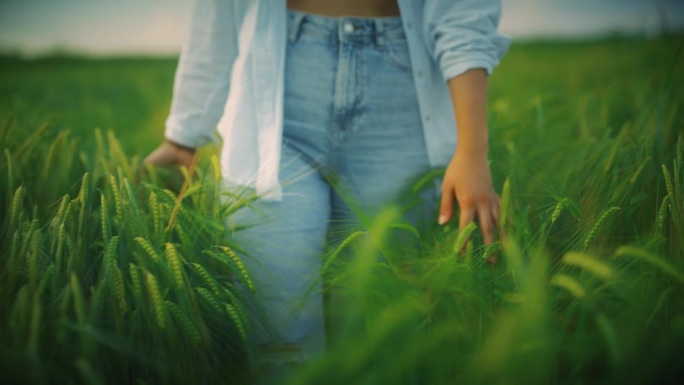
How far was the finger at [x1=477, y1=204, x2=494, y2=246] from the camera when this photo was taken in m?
0.93

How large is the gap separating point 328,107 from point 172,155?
430 mm

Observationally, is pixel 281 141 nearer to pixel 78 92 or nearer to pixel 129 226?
pixel 129 226

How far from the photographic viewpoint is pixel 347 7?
3.35 ft

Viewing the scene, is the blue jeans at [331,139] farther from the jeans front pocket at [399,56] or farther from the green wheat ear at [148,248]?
the green wheat ear at [148,248]

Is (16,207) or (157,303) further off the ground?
(16,207)

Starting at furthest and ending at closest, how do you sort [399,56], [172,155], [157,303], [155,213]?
1. [172,155]
2. [399,56]
3. [155,213]
4. [157,303]

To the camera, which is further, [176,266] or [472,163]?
[472,163]

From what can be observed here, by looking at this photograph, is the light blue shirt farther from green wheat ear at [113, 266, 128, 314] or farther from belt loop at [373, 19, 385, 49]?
green wheat ear at [113, 266, 128, 314]

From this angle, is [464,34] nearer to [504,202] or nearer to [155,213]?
[504,202]

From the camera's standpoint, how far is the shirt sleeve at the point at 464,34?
95 centimetres

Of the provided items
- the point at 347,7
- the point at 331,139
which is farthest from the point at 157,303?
the point at 347,7

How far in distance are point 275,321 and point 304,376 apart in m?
0.34

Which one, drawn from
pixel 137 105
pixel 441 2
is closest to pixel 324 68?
pixel 441 2

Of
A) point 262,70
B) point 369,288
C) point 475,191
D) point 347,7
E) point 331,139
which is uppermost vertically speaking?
point 347,7
